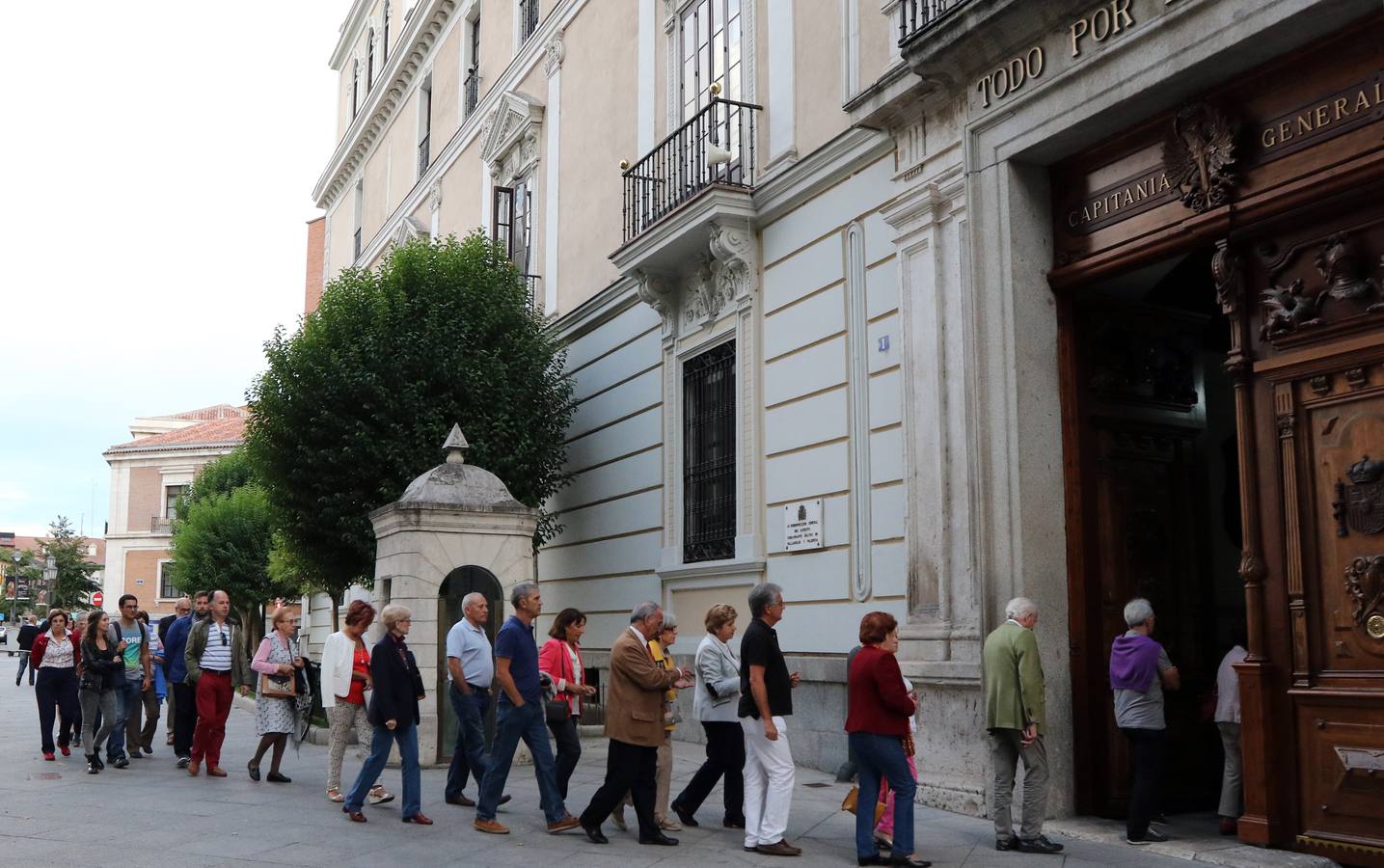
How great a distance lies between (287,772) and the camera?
12.7m

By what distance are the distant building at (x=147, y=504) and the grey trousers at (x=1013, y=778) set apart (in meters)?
65.6

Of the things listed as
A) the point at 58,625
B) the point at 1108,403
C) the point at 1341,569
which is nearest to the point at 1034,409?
the point at 1108,403

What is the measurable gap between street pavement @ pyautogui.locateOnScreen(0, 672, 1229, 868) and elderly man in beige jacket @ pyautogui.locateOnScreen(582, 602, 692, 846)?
221 millimetres

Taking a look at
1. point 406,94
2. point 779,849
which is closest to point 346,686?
point 779,849

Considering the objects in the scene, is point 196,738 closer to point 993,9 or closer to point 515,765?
point 515,765

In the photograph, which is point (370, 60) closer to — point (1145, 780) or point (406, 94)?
point (406, 94)

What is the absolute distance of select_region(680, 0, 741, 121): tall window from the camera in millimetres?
15016

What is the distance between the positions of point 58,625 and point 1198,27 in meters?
11.8

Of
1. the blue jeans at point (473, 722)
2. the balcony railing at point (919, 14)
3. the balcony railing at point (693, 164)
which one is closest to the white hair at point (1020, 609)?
the blue jeans at point (473, 722)

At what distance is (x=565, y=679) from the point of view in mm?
9805

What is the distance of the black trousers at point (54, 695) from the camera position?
13.5m

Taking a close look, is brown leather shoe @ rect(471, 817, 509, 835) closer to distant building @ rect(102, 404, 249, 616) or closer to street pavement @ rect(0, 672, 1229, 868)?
street pavement @ rect(0, 672, 1229, 868)

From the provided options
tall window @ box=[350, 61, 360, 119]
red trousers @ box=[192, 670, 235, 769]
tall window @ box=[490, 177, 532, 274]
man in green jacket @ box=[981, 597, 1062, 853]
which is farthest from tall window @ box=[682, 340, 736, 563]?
tall window @ box=[350, 61, 360, 119]

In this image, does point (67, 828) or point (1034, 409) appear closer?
point (67, 828)
